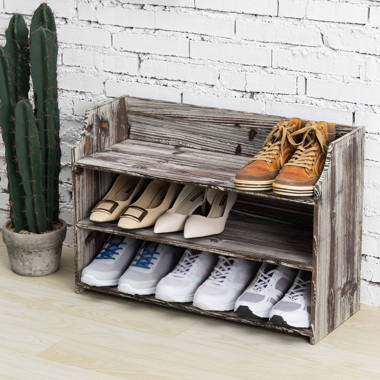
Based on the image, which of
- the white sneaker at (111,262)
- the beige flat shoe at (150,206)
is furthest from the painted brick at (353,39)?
the white sneaker at (111,262)

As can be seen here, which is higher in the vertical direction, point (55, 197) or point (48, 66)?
point (48, 66)

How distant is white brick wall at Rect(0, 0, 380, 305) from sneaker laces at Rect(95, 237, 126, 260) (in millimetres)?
481

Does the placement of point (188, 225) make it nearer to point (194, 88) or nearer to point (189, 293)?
point (189, 293)

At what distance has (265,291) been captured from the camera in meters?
2.28

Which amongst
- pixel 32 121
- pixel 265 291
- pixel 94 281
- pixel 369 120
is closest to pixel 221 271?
pixel 265 291

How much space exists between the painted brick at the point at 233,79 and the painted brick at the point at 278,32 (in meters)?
0.12

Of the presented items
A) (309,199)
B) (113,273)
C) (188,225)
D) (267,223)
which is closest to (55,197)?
(113,273)

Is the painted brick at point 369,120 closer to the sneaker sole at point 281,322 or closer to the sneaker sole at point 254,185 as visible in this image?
the sneaker sole at point 254,185

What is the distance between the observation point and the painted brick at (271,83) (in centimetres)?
245

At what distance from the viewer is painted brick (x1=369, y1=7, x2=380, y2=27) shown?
7.45ft

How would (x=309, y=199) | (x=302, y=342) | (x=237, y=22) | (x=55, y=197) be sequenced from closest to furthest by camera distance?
(x=309, y=199)
(x=302, y=342)
(x=237, y=22)
(x=55, y=197)

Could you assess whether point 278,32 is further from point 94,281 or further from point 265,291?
point 94,281

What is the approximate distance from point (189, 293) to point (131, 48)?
885 mm

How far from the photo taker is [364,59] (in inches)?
91.4
